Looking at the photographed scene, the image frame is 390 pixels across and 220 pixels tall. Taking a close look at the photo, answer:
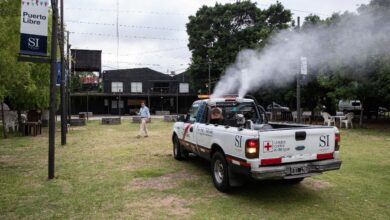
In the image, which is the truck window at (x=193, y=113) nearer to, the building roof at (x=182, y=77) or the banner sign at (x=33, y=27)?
the banner sign at (x=33, y=27)

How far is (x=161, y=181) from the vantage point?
7402 millimetres

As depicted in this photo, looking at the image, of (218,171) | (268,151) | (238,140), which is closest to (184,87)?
(218,171)

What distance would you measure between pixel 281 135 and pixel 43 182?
500 centimetres

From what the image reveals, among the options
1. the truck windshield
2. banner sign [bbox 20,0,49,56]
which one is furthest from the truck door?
banner sign [bbox 20,0,49,56]

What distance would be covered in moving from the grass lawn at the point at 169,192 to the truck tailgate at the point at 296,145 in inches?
29.9

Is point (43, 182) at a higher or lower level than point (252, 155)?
lower

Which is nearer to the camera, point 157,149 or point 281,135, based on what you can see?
point 281,135

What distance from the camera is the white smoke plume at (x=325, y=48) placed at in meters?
13.9

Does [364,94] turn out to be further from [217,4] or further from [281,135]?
[217,4]

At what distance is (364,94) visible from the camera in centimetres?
1791

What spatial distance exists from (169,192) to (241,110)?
277cm

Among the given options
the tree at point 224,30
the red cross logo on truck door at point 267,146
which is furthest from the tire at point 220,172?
the tree at point 224,30

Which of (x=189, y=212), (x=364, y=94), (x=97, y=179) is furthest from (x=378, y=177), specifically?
(x=364, y=94)

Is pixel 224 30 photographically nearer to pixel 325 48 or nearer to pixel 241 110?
pixel 325 48
